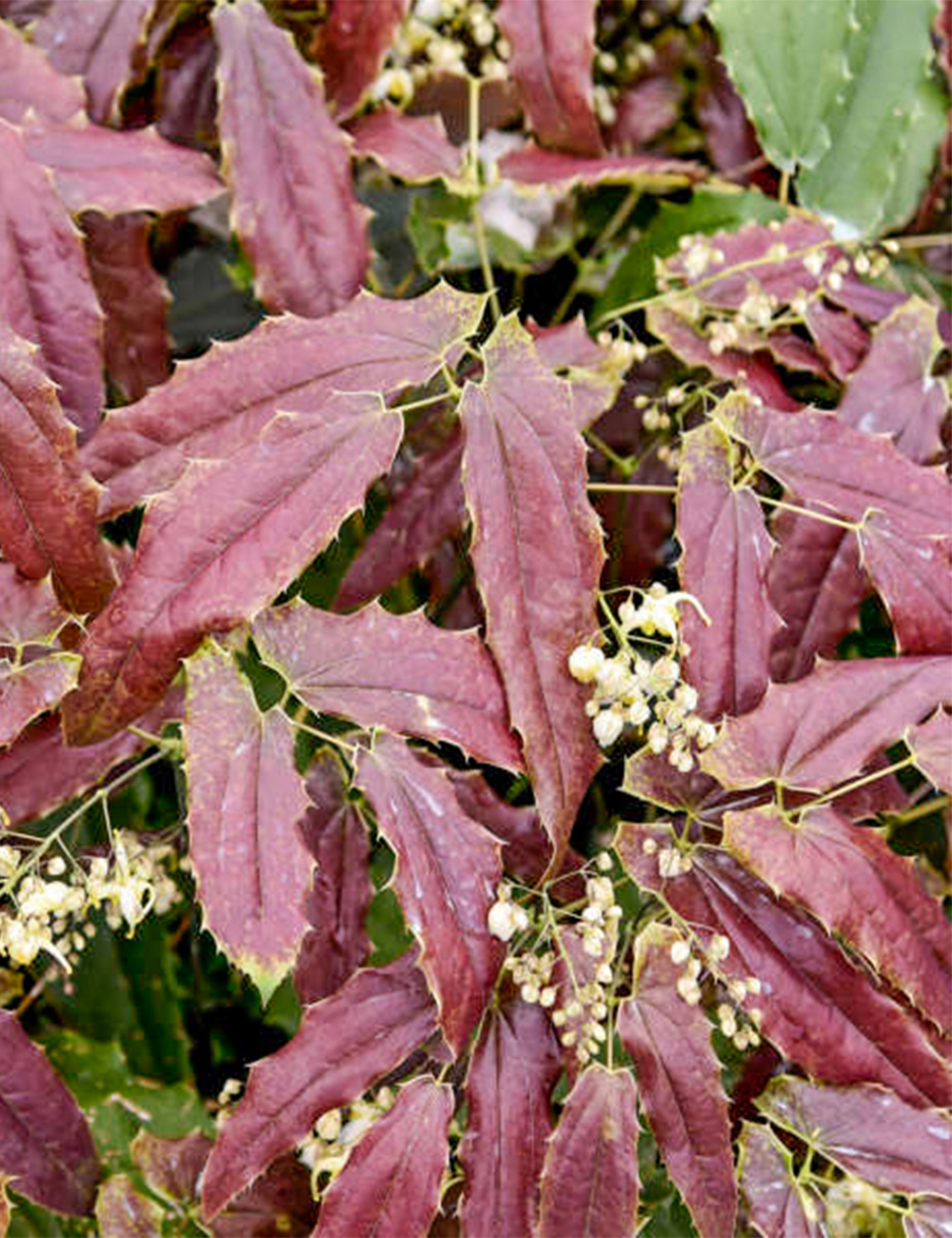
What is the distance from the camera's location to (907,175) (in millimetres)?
1187

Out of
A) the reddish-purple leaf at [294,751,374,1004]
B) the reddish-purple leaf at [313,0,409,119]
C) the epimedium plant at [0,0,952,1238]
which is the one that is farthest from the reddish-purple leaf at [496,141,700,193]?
the reddish-purple leaf at [294,751,374,1004]

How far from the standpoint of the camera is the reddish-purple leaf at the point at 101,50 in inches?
40.6

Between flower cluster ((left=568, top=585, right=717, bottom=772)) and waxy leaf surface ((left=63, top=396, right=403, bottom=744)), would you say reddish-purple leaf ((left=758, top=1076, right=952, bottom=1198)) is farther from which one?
waxy leaf surface ((left=63, top=396, right=403, bottom=744))

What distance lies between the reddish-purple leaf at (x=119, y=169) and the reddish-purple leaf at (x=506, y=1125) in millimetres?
570

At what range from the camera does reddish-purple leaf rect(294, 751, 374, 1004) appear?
0.91 meters

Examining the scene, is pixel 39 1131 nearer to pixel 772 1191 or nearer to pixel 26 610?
pixel 26 610

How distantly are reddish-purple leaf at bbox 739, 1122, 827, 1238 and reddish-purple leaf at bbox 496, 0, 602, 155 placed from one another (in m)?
0.71

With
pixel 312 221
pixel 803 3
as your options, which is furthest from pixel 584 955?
pixel 803 3

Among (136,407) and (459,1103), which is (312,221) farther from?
(459,1103)

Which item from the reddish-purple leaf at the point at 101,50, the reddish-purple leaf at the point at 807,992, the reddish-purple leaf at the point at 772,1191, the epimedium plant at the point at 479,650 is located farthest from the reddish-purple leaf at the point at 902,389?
the reddish-purple leaf at the point at 101,50

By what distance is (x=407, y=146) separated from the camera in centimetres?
105

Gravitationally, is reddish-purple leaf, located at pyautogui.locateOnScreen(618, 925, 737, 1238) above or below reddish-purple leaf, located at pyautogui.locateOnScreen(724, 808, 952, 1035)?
below

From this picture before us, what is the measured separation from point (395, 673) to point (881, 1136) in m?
0.37

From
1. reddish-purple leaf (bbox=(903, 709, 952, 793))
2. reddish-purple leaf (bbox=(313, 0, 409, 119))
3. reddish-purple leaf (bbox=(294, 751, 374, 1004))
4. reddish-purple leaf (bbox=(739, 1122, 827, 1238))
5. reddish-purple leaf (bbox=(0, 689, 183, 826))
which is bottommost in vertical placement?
reddish-purple leaf (bbox=(739, 1122, 827, 1238))
